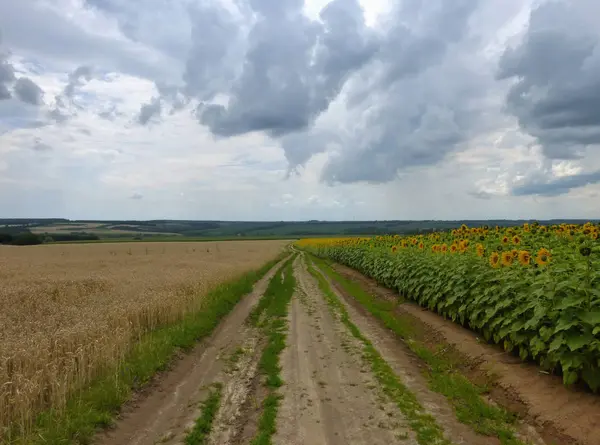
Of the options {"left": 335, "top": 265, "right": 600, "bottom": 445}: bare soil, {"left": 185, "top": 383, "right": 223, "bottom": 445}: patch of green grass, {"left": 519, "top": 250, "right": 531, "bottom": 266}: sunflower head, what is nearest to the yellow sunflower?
{"left": 519, "top": 250, "right": 531, "bottom": 266}: sunflower head

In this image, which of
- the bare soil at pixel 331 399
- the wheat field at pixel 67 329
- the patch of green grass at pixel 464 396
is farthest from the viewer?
the wheat field at pixel 67 329

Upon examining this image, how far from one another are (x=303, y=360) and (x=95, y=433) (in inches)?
182

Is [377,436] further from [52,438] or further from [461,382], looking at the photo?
[52,438]

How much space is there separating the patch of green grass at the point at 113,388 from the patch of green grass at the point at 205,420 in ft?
4.31

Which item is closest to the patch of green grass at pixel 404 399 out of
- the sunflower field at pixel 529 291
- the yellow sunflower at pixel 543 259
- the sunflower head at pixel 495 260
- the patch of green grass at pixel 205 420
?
the sunflower field at pixel 529 291

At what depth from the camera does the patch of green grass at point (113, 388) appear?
6062mm

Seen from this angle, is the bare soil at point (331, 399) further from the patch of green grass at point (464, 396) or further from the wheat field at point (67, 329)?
the wheat field at point (67, 329)

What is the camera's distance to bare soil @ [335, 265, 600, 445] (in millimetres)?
6055

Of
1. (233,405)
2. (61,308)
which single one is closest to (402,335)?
(233,405)

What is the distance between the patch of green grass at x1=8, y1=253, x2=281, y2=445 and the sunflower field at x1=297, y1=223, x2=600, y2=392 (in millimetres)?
6733

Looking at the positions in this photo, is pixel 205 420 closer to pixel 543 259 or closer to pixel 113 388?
pixel 113 388

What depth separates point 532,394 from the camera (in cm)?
722

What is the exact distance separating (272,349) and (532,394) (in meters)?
5.71

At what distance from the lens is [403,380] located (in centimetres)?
839
